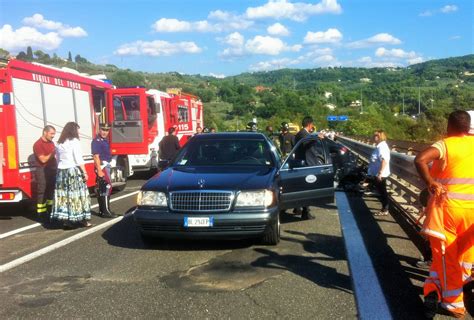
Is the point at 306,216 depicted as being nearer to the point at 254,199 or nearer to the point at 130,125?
the point at 254,199

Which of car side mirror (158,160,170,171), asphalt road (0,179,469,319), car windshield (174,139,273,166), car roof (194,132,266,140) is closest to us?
asphalt road (0,179,469,319)

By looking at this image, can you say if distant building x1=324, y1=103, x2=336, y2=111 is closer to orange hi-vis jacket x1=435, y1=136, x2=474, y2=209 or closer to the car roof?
the car roof

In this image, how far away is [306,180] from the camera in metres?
8.23

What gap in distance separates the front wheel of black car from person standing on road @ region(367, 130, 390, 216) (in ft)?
10.3

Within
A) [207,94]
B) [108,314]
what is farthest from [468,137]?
[207,94]

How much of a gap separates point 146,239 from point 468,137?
13.7ft

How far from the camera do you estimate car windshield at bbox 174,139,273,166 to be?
781cm

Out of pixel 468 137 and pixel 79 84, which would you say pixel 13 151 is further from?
pixel 468 137

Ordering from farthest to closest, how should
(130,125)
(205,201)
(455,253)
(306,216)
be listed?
(130,125) < (306,216) < (205,201) < (455,253)

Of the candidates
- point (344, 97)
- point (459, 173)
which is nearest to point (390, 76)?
point (344, 97)

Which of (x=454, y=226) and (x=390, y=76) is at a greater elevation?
(x=390, y=76)

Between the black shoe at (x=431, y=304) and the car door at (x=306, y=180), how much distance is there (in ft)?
11.3

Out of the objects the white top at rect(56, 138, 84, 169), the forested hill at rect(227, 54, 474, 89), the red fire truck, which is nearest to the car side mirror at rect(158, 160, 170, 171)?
the white top at rect(56, 138, 84, 169)

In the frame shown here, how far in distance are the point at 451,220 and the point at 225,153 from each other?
435 cm
